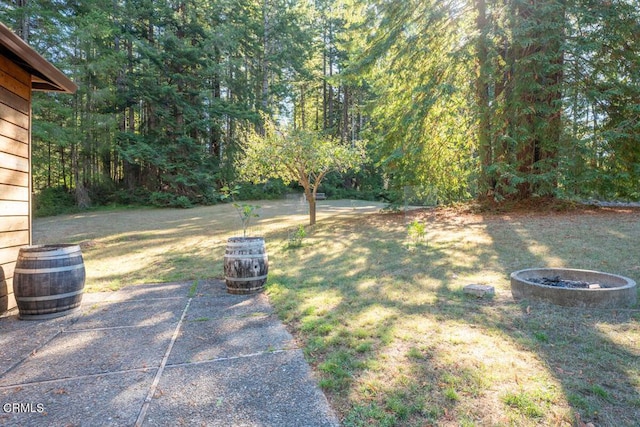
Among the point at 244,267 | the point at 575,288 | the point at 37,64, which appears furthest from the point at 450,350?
the point at 37,64

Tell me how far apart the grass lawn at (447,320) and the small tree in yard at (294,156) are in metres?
2.11

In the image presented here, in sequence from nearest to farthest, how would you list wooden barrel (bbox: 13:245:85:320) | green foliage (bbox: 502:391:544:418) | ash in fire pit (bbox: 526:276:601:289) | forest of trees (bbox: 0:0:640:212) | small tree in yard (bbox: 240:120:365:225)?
1. green foliage (bbox: 502:391:544:418)
2. wooden barrel (bbox: 13:245:85:320)
3. ash in fire pit (bbox: 526:276:601:289)
4. forest of trees (bbox: 0:0:640:212)
5. small tree in yard (bbox: 240:120:365:225)

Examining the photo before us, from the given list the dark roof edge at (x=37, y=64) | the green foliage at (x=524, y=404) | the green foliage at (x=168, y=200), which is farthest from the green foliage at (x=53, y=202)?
the green foliage at (x=524, y=404)

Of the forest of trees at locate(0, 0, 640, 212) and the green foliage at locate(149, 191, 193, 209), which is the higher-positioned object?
the forest of trees at locate(0, 0, 640, 212)

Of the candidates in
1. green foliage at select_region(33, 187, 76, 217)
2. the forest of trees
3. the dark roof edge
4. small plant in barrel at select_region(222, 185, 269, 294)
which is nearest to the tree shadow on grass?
small plant in barrel at select_region(222, 185, 269, 294)

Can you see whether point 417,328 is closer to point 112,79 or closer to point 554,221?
point 554,221

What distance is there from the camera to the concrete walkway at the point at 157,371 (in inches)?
73.5

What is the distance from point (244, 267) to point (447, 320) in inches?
90.1

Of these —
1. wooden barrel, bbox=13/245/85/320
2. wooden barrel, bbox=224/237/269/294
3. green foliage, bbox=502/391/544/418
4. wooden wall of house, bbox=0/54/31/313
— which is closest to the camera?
green foliage, bbox=502/391/544/418

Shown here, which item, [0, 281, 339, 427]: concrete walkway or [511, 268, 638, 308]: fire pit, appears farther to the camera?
[511, 268, 638, 308]: fire pit

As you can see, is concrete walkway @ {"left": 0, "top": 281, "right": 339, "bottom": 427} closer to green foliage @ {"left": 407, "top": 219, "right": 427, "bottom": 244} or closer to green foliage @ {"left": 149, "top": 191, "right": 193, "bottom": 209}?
green foliage @ {"left": 407, "top": 219, "right": 427, "bottom": 244}

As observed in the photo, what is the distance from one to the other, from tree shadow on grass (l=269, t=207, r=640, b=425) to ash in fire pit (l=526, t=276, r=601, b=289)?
38cm

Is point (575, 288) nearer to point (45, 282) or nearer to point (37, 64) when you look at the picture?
point (45, 282)

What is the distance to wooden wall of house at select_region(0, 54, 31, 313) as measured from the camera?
3.44 meters
